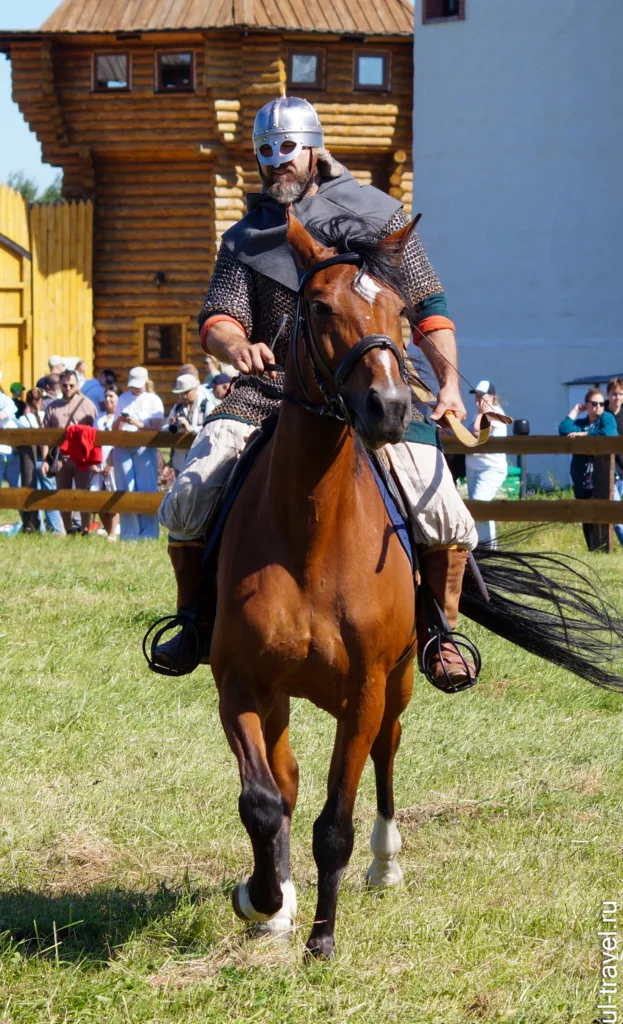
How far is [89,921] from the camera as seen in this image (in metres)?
4.71

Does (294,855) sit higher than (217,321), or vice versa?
(217,321)

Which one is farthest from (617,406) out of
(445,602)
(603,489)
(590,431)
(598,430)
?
(445,602)

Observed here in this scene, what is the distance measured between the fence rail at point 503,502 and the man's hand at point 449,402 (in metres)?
8.48

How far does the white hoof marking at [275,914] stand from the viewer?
14.6ft

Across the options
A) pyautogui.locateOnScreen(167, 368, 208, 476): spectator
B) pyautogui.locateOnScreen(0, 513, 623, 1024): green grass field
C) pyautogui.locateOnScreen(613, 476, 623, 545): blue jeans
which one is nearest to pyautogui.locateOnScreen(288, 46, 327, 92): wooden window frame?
pyautogui.locateOnScreen(167, 368, 208, 476): spectator

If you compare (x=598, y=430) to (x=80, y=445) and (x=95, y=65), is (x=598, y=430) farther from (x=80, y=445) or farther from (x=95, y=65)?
(x=95, y=65)

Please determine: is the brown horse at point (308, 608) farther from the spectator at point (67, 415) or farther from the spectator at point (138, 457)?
the spectator at point (67, 415)

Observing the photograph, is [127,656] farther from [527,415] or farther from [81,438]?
[527,415]

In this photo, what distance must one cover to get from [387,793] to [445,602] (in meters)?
0.84

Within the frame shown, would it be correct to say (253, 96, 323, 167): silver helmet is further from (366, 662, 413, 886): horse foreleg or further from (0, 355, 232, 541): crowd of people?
(0, 355, 232, 541): crowd of people

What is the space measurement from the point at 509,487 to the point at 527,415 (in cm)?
823

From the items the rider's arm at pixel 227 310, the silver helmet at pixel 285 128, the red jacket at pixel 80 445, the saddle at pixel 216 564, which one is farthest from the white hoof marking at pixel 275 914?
the red jacket at pixel 80 445

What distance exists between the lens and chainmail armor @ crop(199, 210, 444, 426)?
16.8 ft

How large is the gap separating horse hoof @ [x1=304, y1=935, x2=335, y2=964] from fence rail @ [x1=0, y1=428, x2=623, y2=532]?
9.32 m
